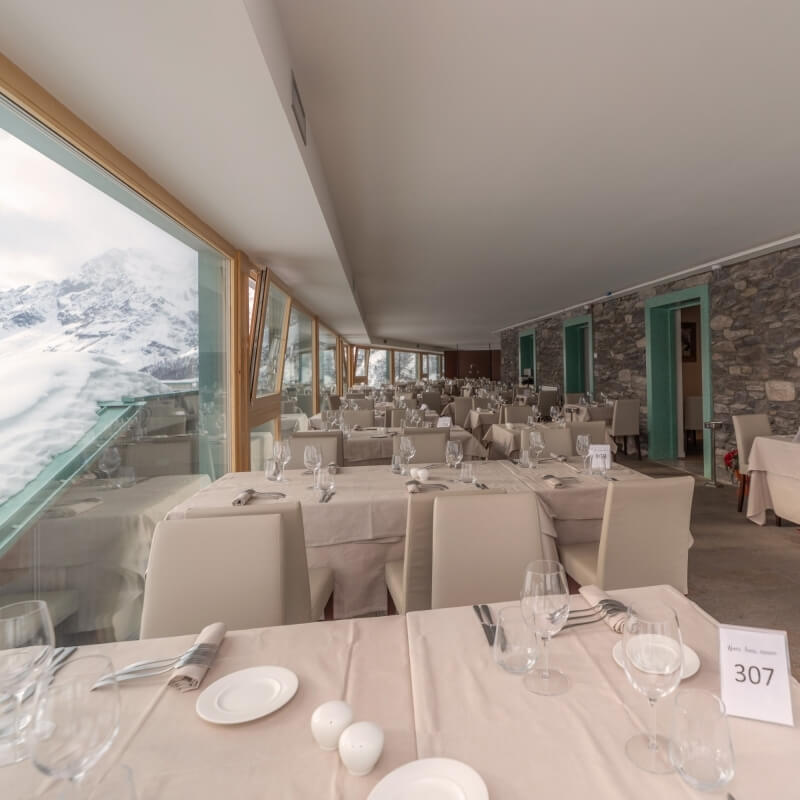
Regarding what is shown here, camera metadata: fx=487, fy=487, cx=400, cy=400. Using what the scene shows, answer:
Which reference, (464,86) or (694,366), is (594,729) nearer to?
(464,86)

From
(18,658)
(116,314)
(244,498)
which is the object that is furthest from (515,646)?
(116,314)

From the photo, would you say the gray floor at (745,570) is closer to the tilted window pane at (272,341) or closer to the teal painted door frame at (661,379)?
the teal painted door frame at (661,379)

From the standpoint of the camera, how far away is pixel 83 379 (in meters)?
2.32

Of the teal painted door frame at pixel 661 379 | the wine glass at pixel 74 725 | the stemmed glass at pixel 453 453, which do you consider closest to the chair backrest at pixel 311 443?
the stemmed glass at pixel 453 453

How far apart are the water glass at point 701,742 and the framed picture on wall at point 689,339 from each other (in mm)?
10223

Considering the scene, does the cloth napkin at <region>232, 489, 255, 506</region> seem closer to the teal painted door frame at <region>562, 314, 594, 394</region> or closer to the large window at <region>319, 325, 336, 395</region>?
the large window at <region>319, 325, 336, 395</region>

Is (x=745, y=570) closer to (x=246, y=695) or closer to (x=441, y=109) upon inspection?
(x=441, y=109)

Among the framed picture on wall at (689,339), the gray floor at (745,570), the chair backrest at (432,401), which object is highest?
the framed picture on wall at (689,339)

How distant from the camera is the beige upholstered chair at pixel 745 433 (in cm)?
475

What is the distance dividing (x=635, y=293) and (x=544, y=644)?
26.2 feet

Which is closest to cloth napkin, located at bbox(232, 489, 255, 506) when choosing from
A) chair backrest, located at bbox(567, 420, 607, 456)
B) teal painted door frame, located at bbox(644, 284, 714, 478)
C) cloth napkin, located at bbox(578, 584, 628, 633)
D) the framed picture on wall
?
cloth napkin, located at bbox(578, 584, 628, 633)

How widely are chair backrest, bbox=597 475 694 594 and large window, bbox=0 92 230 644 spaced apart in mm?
2421

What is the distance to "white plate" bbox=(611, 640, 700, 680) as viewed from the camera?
102 centimetres

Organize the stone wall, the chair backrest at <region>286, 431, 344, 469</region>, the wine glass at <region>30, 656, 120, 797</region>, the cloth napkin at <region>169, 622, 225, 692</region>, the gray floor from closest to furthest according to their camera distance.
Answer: the wine glass at <region>30, 656, 120, 797</region>
the cloth napkin at <region>169, 622, 225, 692</region>
the gray floor
the chair backrest at <region>286, 431, 344, 469</region>
the stone wall
